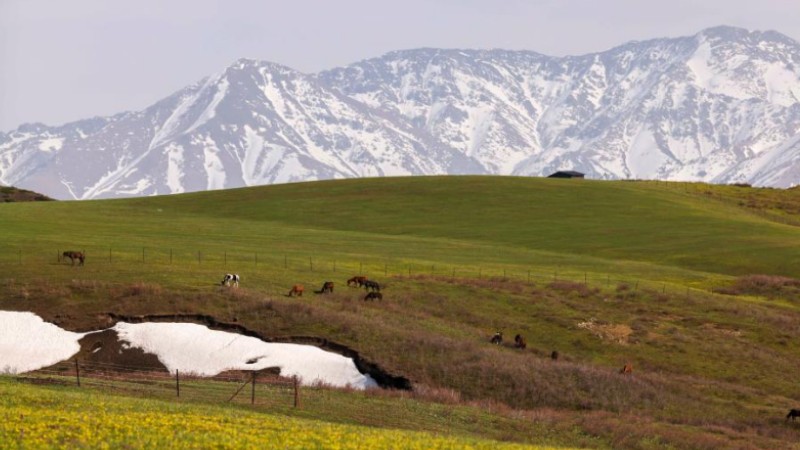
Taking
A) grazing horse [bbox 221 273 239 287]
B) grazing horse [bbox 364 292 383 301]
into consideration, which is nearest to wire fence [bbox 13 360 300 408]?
grazing horse [bbox 221 273 239 287]

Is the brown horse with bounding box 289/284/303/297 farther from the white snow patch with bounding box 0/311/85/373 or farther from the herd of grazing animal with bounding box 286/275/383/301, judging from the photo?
the white snow patch with bounding box 0/311/85/373

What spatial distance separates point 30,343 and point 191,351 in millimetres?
10734

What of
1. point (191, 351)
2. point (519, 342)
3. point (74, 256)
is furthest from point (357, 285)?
point (74, 256)

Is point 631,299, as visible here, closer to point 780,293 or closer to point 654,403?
point 780,293

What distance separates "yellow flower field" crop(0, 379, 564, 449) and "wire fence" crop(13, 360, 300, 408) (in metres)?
5.31

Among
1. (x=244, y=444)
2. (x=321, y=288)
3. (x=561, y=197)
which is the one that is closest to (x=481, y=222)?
(x=561, y=197)

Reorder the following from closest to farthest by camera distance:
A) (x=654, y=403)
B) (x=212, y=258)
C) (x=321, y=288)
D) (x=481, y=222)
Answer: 1. (x=654, y=403)
2. (x=321, y=288)
3. (x=212, y=258)
4. (x=481, y=222)

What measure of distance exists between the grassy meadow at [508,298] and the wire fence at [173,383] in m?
4.01

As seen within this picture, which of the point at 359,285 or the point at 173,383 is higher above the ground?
the point at 359,285

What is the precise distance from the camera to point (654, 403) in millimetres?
64812

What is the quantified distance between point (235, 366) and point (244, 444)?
30.8 m

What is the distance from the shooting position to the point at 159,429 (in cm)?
3906

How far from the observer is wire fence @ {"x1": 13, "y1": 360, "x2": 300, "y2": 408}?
5475 cm

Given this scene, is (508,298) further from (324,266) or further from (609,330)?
(324,266)
